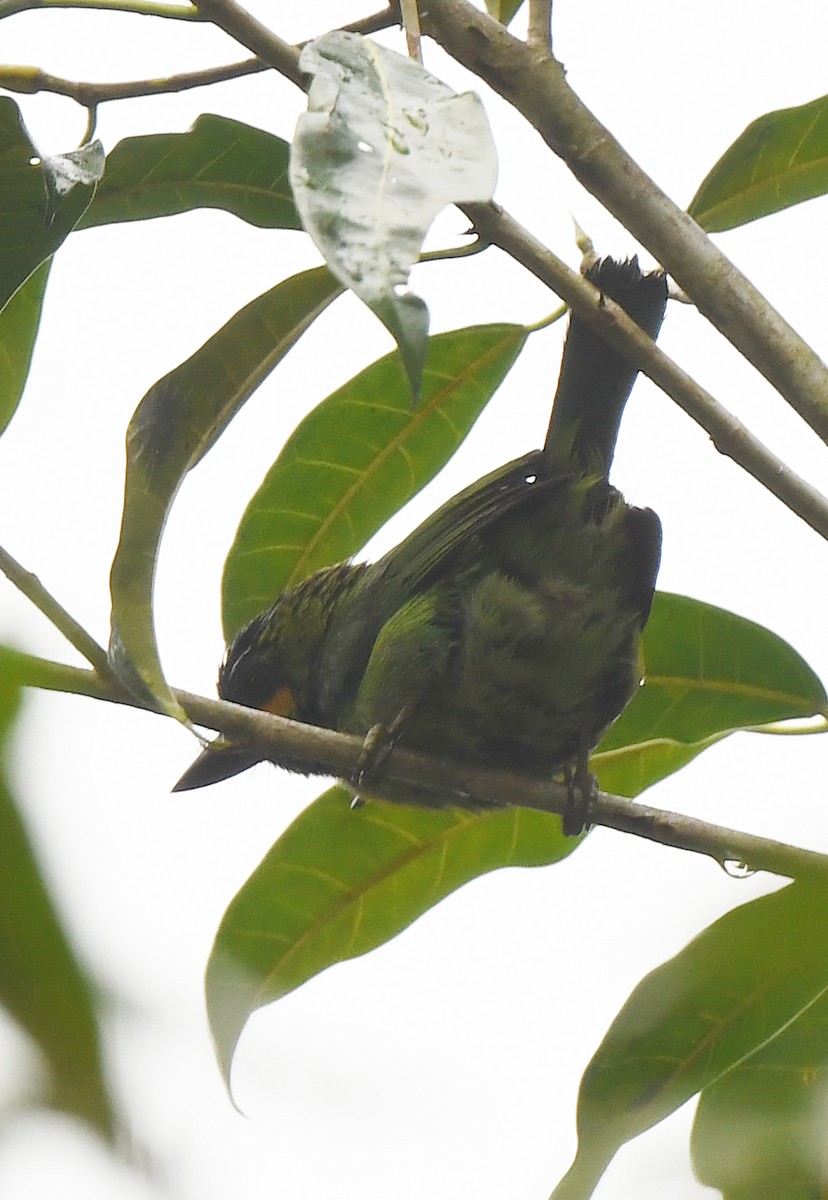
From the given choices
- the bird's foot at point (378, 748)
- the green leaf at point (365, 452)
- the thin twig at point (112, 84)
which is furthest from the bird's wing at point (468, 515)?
the thin twig at point (112, 84)

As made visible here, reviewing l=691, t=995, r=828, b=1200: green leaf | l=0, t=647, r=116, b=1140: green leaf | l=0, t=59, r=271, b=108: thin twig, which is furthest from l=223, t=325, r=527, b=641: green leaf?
l=0, t=647, r=116, b=1140: green leaf

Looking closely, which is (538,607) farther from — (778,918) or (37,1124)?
(37,1124)

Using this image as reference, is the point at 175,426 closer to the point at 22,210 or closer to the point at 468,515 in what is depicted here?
the point at 22,210

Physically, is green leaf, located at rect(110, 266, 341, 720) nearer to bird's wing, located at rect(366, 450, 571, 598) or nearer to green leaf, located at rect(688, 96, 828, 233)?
green leaf, located at rect(688, 96, 828, 233)

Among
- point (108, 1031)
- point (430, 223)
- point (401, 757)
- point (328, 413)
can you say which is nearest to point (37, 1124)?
point (108, 1031)

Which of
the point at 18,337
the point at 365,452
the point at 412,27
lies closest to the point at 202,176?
the point at 18,337

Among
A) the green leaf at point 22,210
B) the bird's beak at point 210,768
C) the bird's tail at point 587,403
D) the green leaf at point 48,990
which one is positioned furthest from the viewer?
the bird's beak at point 210,768

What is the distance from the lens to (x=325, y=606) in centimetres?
323

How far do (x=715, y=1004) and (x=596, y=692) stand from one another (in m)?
0.82

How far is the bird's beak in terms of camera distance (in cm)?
301

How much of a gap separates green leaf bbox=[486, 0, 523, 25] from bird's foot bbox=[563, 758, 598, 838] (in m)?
1.28

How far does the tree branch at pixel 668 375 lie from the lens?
5.53ft

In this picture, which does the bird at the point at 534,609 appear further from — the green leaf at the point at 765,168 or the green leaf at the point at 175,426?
the green leaf at the point at 175,426

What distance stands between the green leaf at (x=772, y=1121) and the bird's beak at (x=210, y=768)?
1.33 meters
